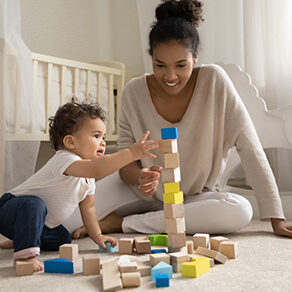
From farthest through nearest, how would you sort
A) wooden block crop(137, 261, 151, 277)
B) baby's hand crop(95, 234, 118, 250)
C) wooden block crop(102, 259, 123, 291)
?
baby's hand crop(95, 234, 118, 250), wooden block crop(137, 261, 151, 277), wooden block crop(102, 259, 123, 291)

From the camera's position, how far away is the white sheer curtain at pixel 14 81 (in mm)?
1982

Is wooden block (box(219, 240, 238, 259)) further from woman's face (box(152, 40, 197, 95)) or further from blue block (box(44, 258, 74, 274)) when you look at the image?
woman's face (box(152, 40, 197, 95))

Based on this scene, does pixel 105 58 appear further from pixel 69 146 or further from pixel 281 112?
pixel 69 146

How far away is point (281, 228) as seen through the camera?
55.9 inches

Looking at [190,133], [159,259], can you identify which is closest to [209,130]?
[190,133]

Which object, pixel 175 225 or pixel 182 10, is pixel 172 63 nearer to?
pixel 182 10

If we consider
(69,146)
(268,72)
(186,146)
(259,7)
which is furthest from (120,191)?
(259,7)

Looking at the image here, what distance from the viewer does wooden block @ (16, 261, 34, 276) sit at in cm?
104

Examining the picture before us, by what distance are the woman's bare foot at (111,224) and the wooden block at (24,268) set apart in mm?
541

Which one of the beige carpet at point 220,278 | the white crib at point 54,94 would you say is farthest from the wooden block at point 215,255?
the white crib at point 54,94

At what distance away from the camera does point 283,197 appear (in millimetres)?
1905

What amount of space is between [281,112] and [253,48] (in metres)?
0.42

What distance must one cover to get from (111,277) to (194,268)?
19 cm

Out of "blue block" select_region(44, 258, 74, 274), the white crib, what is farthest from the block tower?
the white crib
